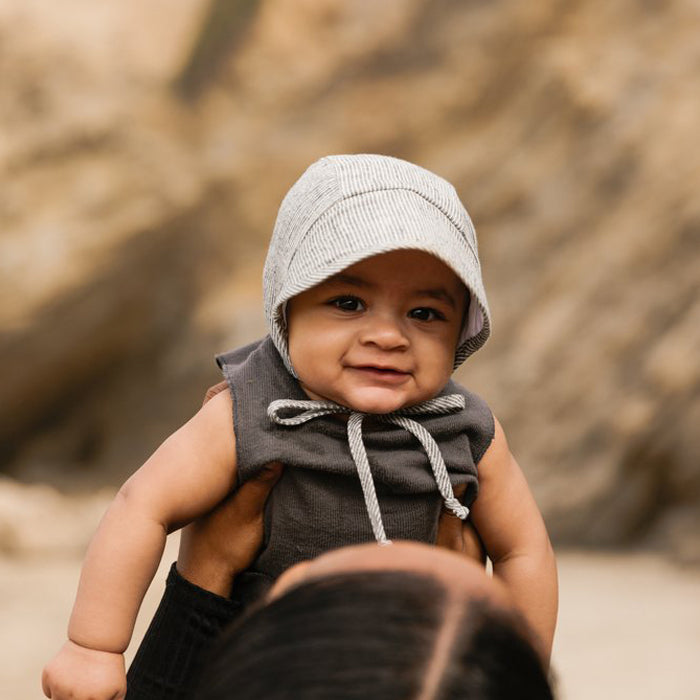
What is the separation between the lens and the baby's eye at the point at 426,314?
114cm

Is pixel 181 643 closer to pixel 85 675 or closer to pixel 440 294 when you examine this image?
pixel 85 675

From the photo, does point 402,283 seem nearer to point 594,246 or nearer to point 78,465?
point 594,246

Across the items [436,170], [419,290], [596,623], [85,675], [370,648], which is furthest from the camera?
[436,170]

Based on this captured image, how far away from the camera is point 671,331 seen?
11.1 feet

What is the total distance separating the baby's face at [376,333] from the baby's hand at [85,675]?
1.08ft

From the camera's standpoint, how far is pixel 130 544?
3.48 ft

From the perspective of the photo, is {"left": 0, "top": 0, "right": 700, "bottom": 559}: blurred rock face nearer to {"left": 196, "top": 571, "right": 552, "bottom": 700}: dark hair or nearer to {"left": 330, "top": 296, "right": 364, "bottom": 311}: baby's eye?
{"left": 330, "top": 296, "right": 364, "bottom": 311}: baby's eye

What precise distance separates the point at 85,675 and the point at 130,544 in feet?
0.41

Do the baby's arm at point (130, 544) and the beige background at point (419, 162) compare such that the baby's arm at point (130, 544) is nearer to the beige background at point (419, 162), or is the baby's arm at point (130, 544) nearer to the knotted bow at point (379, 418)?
the knotted bow at point (379, 418)

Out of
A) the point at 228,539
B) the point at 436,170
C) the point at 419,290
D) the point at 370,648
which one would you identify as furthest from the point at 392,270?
the point at 436,170

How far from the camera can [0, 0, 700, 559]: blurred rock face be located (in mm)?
3436

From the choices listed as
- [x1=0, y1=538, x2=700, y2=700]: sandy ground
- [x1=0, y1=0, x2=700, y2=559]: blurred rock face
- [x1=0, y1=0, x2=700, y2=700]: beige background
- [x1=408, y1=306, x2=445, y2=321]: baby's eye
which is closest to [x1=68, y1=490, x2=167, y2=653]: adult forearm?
[x1=408, y1=306, x2=445, y2=321]: baby's eye

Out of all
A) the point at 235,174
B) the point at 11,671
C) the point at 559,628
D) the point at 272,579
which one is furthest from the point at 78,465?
the point at 272,579

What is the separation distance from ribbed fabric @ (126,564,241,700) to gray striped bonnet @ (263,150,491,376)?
25 cm
